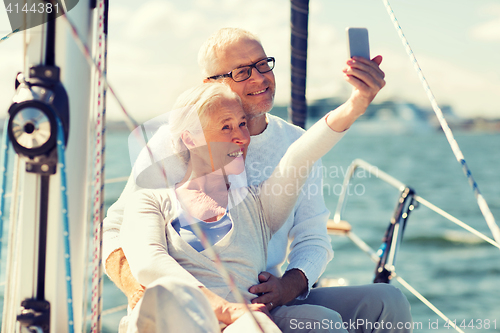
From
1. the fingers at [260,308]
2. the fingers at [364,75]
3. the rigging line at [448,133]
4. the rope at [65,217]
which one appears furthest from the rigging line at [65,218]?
the rigging line at [448,133]

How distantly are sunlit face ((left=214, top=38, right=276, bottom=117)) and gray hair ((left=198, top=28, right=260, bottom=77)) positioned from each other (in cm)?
1

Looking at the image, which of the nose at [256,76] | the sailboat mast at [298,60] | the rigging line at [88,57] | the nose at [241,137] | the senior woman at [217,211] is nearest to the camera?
the rigging line at [88,57]

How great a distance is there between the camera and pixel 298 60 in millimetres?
1886

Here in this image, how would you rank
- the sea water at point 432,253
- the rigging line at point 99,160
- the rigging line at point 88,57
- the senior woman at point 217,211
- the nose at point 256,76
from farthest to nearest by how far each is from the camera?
1. the sea water at point 432,253
2. the nose at point 256,76
3. the senior woman at point 217,211
4. the rigging line at point 99,160
5. the rigging line at point 88,57

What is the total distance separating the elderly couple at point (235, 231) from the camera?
3.13 ft

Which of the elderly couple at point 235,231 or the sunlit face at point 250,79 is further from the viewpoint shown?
the sunlit face at point 250,79

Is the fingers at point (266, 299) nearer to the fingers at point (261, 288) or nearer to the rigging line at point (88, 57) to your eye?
the fingers at point (261, 288)

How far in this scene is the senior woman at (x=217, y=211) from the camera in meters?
0.98

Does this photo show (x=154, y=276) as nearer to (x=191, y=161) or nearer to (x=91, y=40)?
(x=191, y=161)

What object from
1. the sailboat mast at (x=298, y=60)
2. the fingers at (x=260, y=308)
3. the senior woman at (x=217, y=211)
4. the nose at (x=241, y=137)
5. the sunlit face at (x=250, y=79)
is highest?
the sailboat mast at (x=298, y=60)

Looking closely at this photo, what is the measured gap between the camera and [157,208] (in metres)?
1.07

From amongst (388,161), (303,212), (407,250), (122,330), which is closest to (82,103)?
(122,330)

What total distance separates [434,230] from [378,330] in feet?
28.2

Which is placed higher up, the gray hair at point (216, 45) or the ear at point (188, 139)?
the gray hair at point (216, 45)
